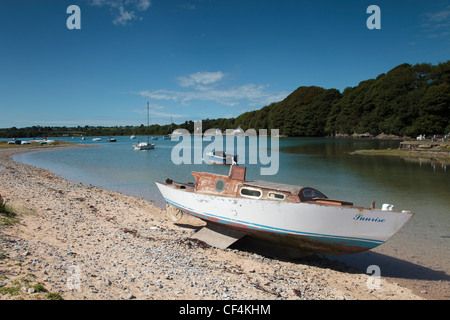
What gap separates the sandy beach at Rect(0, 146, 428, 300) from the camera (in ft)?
20.5

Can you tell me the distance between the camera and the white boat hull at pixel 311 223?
848 cm

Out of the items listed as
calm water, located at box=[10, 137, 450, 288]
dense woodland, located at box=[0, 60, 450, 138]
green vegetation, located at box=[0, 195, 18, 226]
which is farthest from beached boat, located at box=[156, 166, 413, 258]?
dense woodland, located at box=[0, 60, 450, 138]

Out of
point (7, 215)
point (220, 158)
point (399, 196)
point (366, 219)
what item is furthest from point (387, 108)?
point (7, 215)

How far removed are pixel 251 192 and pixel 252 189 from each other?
119 mm

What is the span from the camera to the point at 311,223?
901cm

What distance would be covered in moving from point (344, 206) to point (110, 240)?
792cm

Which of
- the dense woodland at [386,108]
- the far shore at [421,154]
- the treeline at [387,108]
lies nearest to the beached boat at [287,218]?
the far shore at [421,154]
